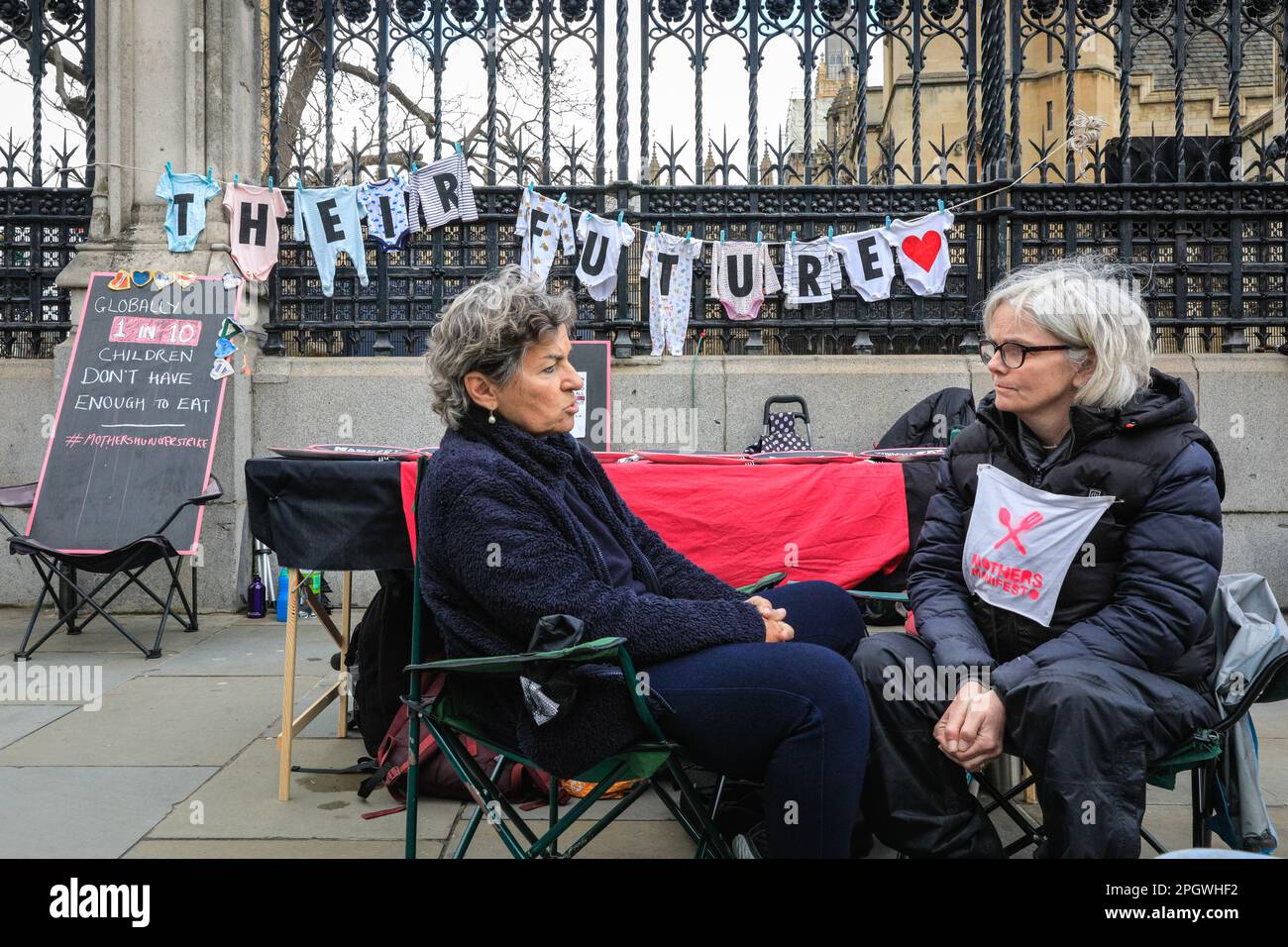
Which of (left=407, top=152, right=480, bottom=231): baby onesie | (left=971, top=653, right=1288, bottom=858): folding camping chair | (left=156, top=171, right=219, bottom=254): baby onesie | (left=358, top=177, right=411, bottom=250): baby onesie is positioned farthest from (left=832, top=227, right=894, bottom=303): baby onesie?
(left=971, top=653, right=1288, bottom=858): folding camping chair

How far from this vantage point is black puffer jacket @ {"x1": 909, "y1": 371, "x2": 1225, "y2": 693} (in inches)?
98.1

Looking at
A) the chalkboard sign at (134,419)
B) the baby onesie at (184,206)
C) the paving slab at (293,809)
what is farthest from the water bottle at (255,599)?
the paving slab at (293,809)

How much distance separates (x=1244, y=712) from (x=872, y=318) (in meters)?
5.20

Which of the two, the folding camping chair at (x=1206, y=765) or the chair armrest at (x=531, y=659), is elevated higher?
the chair armrest at (x=531, y=659)

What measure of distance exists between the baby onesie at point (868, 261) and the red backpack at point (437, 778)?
4.71m

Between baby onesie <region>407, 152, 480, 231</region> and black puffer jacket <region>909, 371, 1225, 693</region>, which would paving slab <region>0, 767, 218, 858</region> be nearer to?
black puffer jacket <region>909, 371, 1225, 693</region>

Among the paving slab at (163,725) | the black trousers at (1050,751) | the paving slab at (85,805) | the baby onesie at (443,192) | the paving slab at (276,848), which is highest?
the baby onesie at (443,192)

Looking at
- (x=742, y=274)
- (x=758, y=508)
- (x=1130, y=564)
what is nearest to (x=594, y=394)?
(x=742, y=274)

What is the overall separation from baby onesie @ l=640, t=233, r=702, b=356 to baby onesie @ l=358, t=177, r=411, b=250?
5.66ft

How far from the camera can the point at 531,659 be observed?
2.26 m

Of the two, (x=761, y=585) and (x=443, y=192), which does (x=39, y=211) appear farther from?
(x=761, y=585)

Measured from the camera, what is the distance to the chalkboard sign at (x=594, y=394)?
708 cm

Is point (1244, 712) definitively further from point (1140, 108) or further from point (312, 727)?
point (1140, 108)

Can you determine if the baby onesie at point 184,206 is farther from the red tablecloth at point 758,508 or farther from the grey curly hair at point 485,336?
the grey curly hair at point 485,336
